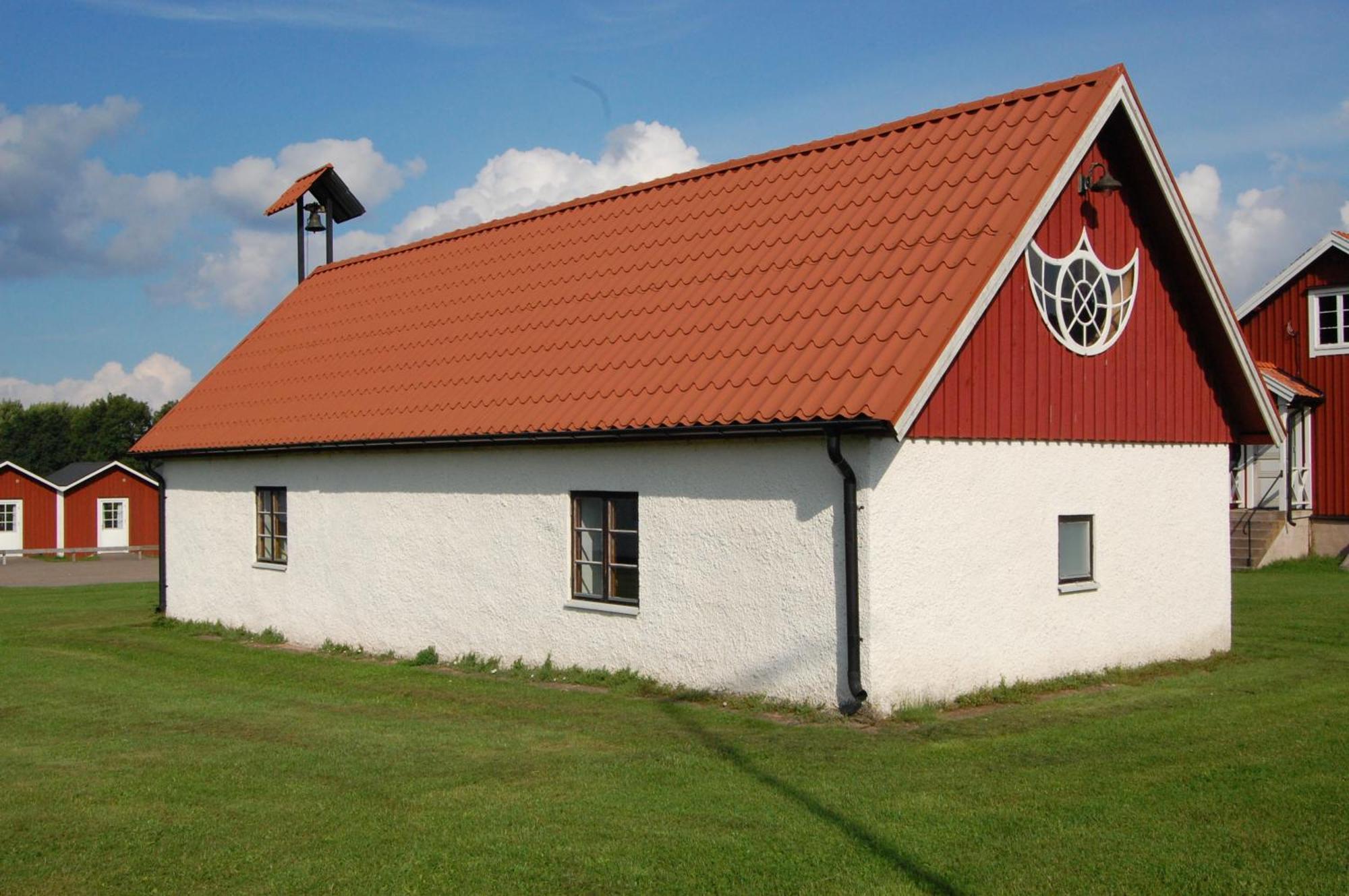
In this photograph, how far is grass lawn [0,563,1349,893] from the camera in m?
6.84

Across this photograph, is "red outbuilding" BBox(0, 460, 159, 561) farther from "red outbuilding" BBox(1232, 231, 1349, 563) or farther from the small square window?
the small square window

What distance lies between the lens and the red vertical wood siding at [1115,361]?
40.5 feet

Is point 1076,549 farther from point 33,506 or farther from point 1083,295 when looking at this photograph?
point 33,506

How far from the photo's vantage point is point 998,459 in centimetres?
1259

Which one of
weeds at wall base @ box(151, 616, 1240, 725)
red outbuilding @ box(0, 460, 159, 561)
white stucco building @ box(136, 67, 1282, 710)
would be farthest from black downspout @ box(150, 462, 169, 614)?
red outbuilding @ box(0, 460, 159, 561)

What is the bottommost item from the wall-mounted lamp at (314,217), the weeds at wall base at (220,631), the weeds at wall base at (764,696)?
the weeds at wall base at (220,631)

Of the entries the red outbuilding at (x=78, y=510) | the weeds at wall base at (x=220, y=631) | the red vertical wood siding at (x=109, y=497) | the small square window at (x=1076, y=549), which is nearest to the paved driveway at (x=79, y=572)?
the red outbuilding at (x=78, y=510)

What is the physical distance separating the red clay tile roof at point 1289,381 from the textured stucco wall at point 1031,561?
15.4 metres

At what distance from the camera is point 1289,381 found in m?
30.4

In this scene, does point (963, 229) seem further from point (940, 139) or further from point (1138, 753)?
point (1138, 753)

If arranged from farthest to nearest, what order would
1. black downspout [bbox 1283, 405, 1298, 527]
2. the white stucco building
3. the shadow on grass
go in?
black downspout [bbox 1283, 405, 1298, 527]
the white stucco building
the shadow on grass

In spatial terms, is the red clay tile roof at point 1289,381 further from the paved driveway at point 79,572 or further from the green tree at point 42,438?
the green tree at point 42,438

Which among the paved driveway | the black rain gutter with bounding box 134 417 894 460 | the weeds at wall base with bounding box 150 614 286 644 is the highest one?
the black rain gutter with bounding box 134 417 894 460

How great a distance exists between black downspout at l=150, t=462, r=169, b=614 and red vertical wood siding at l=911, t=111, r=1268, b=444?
15463mm
